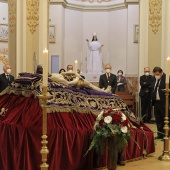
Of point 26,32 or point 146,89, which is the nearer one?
point 146,89

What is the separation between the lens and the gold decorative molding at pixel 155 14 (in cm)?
947

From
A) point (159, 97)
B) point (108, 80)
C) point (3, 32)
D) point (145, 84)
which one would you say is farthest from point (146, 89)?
point (3, 32)

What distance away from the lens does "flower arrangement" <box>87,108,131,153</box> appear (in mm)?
3748

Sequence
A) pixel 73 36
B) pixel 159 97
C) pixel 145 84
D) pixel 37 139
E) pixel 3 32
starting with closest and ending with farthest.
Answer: pixel 37 139, pixel 159 97, pixel 145 84, pixel 3 32, pixel 73 36

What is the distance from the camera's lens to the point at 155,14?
31.2 ft

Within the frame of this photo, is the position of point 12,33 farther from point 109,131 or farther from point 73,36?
point 109,131

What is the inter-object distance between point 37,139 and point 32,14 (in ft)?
21.7

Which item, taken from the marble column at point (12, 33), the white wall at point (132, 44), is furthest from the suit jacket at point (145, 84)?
the white wall at point (132, 44)

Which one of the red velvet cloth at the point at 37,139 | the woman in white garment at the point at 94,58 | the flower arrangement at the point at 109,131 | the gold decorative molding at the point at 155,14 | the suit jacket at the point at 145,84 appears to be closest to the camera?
the red velvet cloth at the point at 37,139

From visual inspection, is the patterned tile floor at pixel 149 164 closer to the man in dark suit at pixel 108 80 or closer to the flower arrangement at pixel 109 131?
the flower arrangement at pixel 109 131

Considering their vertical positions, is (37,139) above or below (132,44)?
below

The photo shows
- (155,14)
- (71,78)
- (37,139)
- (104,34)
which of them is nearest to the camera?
(37,139)

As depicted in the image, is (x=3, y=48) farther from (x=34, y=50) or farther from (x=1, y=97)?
(x=1, y=97)

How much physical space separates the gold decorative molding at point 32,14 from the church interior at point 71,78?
27mm
